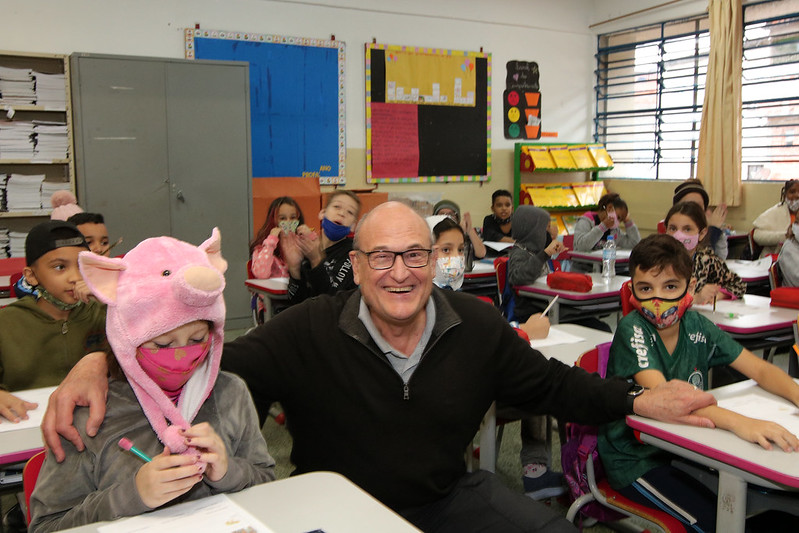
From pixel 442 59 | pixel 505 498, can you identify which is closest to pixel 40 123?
pixel 442 59

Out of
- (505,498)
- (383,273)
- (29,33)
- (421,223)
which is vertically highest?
(29,33)

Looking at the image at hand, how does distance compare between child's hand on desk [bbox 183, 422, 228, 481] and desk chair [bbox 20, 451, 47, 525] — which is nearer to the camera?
child's hand on desk [bbox 183, 422, 228, 481]

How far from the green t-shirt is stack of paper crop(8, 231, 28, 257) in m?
4.91

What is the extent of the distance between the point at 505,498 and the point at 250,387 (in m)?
0.71

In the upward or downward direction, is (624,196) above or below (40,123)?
below

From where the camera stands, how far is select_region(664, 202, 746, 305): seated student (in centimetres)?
365

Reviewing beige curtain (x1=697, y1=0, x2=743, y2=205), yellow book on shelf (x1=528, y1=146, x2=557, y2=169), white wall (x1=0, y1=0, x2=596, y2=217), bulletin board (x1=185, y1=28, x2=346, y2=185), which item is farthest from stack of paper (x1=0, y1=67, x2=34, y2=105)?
beige curtain (x1=697, y1=0, x2=743, y2=205)

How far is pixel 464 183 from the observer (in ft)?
26.5

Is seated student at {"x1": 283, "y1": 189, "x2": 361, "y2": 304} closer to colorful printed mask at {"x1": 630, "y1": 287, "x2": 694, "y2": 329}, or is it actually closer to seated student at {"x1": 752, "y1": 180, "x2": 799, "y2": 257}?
colorful printed mask at {"x1": 630, "y1": 287, "x2": 694, "y2": 329}

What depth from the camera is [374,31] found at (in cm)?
733

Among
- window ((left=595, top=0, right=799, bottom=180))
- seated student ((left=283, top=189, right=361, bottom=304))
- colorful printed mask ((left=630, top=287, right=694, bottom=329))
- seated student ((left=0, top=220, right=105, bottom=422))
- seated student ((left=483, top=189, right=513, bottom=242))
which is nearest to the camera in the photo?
colorful printed mask ((left=630, top=287, right=694, bottom=329))

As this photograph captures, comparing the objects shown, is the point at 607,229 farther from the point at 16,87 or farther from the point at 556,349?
the point at 16,87

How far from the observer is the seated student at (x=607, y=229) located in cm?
569

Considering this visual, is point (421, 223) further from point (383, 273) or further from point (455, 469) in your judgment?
point (455, 469)
